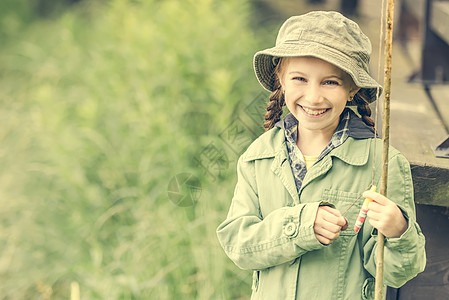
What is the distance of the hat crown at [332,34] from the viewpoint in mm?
1537

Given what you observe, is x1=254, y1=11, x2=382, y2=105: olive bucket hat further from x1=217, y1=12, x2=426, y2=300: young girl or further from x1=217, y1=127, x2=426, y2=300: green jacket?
x1=217, y1=127, x2=426, y2=300: green jacket

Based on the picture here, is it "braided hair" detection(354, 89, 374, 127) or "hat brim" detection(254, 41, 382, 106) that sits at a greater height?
"hat brim" detection(254, 41, 382, 106)

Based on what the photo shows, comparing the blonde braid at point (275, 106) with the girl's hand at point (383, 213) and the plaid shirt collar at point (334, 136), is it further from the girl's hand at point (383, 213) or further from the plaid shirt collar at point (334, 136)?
the girl's hand at point (383, 213)

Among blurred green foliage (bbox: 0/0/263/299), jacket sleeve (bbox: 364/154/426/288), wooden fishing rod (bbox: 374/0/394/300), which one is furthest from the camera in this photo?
blurred green foliage (bbox: 0/0/263/299)

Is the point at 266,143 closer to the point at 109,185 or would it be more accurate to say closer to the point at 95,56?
the point at 109,185

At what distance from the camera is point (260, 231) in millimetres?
1585

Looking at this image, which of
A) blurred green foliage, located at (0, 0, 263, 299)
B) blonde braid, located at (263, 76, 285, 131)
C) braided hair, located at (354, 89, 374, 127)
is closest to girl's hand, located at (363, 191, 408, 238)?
braided hair, located at (354, 89, 374, 127)

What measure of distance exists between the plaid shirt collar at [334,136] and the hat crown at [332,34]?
0.47 ft

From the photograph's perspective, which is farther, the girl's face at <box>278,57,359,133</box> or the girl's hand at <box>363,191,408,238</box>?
the girl's face at <box>278,57,359,133</box>

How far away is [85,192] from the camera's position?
3.51 meters

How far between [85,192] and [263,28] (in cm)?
220

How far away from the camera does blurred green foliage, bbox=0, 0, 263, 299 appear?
10.0 ft

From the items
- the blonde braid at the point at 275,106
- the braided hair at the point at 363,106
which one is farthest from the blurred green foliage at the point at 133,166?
the braided hair at the point at 363,106

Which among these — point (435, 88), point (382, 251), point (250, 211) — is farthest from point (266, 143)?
point (435, 88)
